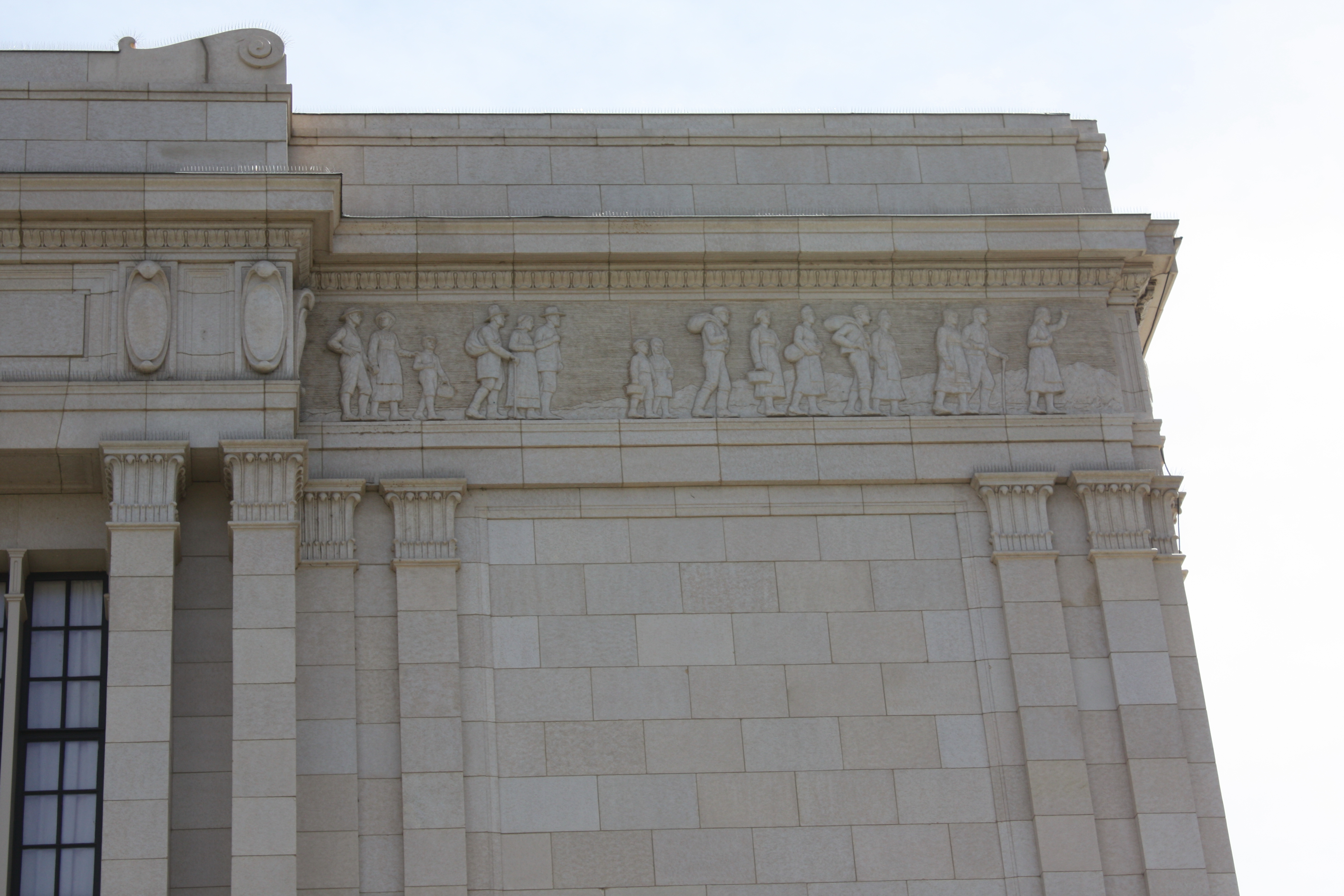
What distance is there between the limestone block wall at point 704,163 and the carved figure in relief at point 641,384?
2262 mm

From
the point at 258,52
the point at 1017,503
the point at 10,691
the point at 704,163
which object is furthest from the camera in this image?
the point at 704,163

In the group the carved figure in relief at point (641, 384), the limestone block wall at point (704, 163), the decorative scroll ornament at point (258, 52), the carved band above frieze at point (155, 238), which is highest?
the decorative scroll ornament at point (258, 52)

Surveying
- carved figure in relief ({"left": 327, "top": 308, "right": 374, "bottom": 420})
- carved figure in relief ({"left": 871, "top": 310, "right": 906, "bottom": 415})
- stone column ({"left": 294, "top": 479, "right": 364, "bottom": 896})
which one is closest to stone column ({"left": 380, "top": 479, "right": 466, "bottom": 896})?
stone column ({"left": 294, "top": 479, "right": 364, "bottom": 896})

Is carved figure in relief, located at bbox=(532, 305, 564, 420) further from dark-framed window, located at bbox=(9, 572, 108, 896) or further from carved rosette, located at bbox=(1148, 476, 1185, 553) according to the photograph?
carved rosette, located at bbox=(1148, 476, 1185, 553)

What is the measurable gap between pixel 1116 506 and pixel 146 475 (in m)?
12.3

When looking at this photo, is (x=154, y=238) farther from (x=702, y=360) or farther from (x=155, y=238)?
(x=702, y=360)

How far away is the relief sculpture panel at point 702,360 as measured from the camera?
26.5 m

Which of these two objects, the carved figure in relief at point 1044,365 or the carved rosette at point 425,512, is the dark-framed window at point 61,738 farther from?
the carved figure in relief at point 1044,365

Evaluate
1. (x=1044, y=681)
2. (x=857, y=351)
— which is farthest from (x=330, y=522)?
(x=1044, y=681)

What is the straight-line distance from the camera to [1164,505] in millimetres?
26703

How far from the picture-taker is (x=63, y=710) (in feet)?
80.6

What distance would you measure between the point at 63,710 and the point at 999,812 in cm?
1141

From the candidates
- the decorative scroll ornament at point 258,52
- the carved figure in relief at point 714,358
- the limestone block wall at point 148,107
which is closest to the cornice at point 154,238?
the limestone block wall at point 148,107

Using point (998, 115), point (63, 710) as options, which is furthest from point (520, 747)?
point (998, 115)
